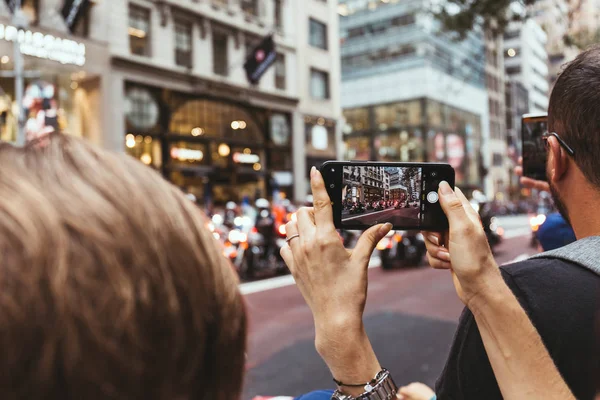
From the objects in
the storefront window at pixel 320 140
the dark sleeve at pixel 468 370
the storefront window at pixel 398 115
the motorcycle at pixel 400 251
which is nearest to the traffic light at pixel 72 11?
the motorcycle at pixel 400 251

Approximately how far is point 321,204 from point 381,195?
0.27 m

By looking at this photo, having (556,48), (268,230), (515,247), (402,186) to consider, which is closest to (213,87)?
(268,230)

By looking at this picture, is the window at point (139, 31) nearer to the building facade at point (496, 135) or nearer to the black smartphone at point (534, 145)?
the black smartphone at point (534, 145)

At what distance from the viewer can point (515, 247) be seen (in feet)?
54.4

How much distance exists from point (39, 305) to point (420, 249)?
12.6 metres

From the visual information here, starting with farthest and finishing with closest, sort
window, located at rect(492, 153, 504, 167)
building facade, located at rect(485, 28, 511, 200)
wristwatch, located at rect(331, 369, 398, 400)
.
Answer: window, located at rect(492, 153, 504, 167) → building facade, located at rect(485, 28, 511, 200) → wristwatch, located at rect(331, 369, 398, 400)

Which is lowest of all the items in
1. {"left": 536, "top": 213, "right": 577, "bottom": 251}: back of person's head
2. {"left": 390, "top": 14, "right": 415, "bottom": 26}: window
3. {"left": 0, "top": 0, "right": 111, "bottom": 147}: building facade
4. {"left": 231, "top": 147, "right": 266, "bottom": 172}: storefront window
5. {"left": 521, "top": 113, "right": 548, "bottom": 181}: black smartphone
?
{"left": 536, "top": 213, "right": 577, "bottom": 251}: back of person's head

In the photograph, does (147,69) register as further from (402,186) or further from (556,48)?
(402,186)

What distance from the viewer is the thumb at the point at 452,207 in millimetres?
1124

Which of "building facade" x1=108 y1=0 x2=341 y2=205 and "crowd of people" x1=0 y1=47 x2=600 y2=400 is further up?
"building facade" x1=108 y1=0 x2=341 y2=205

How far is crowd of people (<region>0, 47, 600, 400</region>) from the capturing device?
2.00 feet

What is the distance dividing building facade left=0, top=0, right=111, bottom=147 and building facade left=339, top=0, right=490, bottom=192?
30.9 meters

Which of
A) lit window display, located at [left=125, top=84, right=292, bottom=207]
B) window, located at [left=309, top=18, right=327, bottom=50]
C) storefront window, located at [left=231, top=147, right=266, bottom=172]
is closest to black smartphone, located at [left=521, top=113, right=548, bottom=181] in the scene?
lit window display, located at [left=125, top=84, right=292, bottom=207]

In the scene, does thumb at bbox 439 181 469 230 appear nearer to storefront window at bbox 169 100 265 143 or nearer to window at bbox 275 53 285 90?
storefront window at bbox 169 100 265 143
